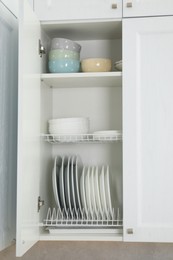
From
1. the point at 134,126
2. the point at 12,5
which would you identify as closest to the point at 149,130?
the point at 134,126

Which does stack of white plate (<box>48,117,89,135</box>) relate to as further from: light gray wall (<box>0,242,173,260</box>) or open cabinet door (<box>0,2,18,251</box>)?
light gray wall (<box>0,242,173,260</box>)

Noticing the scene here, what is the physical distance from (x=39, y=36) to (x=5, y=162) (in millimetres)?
535

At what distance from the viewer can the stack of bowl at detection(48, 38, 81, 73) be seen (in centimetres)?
178

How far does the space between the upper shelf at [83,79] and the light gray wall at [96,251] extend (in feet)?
2.35

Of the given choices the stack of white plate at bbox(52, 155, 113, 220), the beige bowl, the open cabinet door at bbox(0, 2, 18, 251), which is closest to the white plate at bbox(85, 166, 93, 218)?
the stack of white plate at bbox(52, 155, 113, 220)

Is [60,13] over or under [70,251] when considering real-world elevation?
over

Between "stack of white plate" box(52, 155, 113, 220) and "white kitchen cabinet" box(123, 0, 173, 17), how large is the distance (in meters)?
0.65

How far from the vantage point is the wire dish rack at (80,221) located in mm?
1715

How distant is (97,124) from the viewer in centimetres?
199

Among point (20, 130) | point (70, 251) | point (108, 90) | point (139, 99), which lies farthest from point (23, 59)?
point (70, 251)

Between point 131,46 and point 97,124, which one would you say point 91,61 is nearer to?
point 131,46

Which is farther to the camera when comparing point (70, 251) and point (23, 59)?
point (70, 251)

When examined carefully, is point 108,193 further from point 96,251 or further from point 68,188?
point 96,251

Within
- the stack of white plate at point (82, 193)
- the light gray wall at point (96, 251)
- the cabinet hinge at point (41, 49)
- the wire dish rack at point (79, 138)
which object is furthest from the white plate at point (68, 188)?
the cabinet hinge at point (41, 49)
